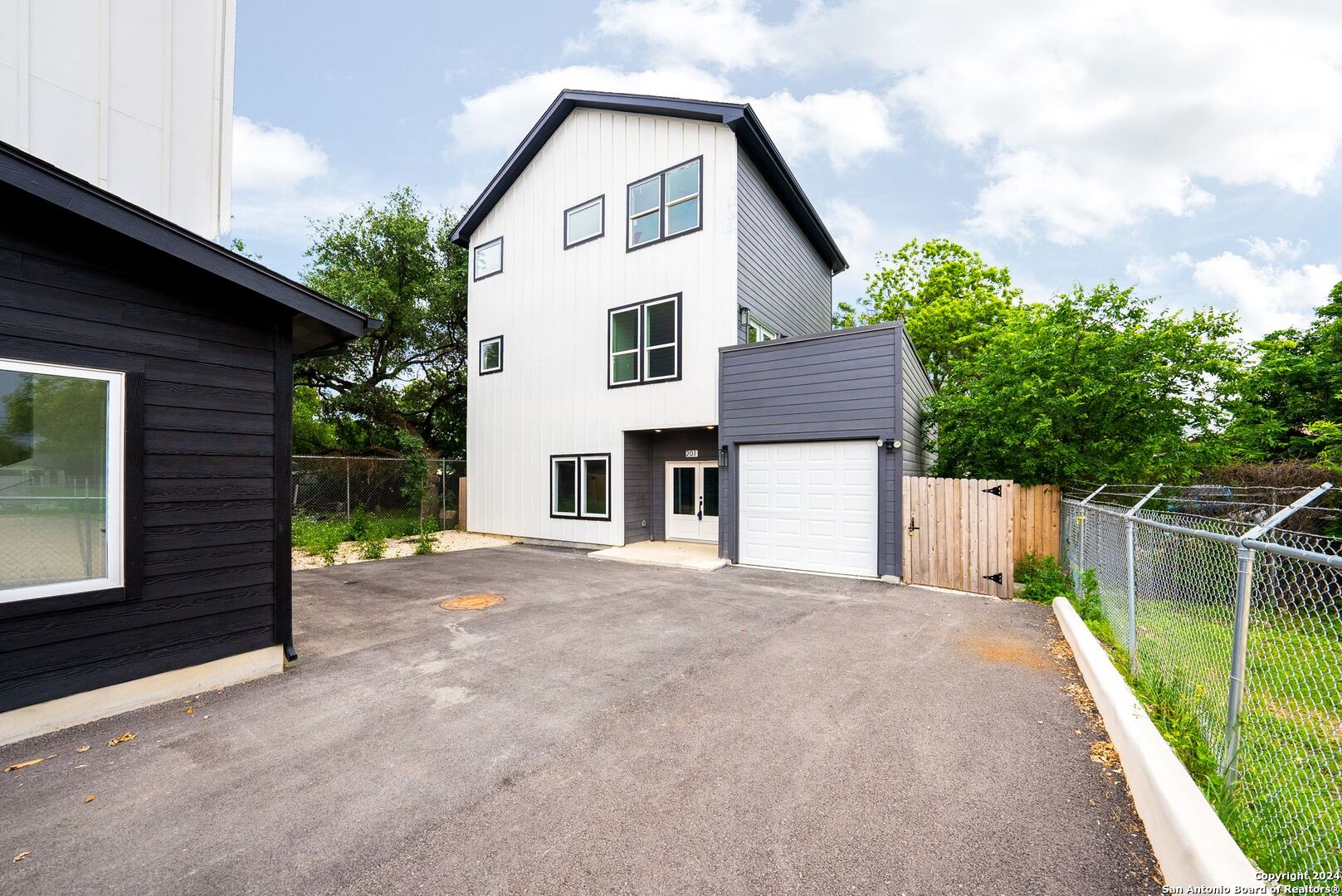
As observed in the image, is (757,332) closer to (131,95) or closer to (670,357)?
(670,357)

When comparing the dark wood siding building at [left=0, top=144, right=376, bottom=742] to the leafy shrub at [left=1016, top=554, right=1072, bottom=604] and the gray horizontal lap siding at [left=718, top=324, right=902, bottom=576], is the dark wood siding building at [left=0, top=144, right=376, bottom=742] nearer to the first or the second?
the gray horizontal lap siding at [left=718, top=324, right=902, bottom=576]

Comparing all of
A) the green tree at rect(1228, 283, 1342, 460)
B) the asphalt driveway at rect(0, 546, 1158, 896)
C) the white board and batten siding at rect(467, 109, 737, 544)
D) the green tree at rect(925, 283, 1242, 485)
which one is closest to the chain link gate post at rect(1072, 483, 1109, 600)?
the green tree at rect(925, 283, 1242, 485)

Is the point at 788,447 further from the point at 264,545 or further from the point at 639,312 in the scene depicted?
the point at 264,545

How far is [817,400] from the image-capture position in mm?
9109

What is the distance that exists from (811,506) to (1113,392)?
4.67 m

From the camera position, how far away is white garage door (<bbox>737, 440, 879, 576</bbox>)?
8.73 m

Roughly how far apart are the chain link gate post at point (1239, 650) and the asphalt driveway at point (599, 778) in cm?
52

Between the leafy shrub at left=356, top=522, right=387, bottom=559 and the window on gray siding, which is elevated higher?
the window on gray siding

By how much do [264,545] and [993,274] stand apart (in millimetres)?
27367

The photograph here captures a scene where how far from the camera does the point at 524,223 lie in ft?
45.0

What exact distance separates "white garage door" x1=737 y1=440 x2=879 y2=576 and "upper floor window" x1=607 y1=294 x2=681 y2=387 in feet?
8.67

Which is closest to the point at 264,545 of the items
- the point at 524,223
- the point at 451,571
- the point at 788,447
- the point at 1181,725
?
the point at 451,571

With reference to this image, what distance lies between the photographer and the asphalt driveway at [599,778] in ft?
7.50

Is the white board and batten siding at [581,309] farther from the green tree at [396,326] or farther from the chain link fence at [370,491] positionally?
the green tree at [396,326]
